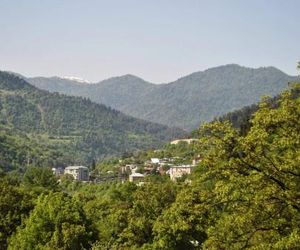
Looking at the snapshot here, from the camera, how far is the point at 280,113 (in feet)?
48.2

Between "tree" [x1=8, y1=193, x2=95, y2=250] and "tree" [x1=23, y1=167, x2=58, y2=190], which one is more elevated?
"tree" [x1=8, y1=193, x2=95, y2=250]

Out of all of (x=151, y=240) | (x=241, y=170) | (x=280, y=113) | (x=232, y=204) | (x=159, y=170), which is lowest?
(x=159, y=170)

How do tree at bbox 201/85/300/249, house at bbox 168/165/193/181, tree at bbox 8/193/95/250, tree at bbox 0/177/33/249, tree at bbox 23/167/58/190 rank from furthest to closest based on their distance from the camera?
house at bbox 168/165/193/181
tree at bbox 23/167/58/190
tree at bbox 0/177/33/249
tree at bbox 8/193/95/250
tree at bbox 201/85/300/249

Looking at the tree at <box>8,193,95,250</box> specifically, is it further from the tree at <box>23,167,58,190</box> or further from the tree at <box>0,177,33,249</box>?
the tree at <box>23,167,58,190</box>

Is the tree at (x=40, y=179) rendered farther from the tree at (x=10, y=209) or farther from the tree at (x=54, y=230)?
the tree at (x=54, y=230)

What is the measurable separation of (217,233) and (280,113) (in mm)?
4288

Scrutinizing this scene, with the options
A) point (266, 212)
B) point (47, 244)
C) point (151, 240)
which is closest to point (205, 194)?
point (266, 212)

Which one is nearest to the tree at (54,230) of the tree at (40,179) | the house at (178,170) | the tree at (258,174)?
the tree at (258,174)

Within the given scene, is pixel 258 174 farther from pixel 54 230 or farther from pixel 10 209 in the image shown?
pixel 10 209

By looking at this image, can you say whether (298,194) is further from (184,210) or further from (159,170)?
(159,170)

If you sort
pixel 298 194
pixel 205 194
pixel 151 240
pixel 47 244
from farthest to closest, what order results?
pixel 151 240 → pixel 47 244 → pixel 205 194 → pixel 298 194

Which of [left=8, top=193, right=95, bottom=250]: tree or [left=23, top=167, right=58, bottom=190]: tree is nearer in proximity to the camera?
[left=8, top=193, right=95, bottom=250]: tree

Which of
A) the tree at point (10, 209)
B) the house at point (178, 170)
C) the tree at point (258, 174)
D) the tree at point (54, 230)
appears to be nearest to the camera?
the tree at point (258, 174)

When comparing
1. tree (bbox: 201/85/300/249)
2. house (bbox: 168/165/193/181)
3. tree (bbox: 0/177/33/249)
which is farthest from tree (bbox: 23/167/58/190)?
tree (bbox: 201/85/300/249)
